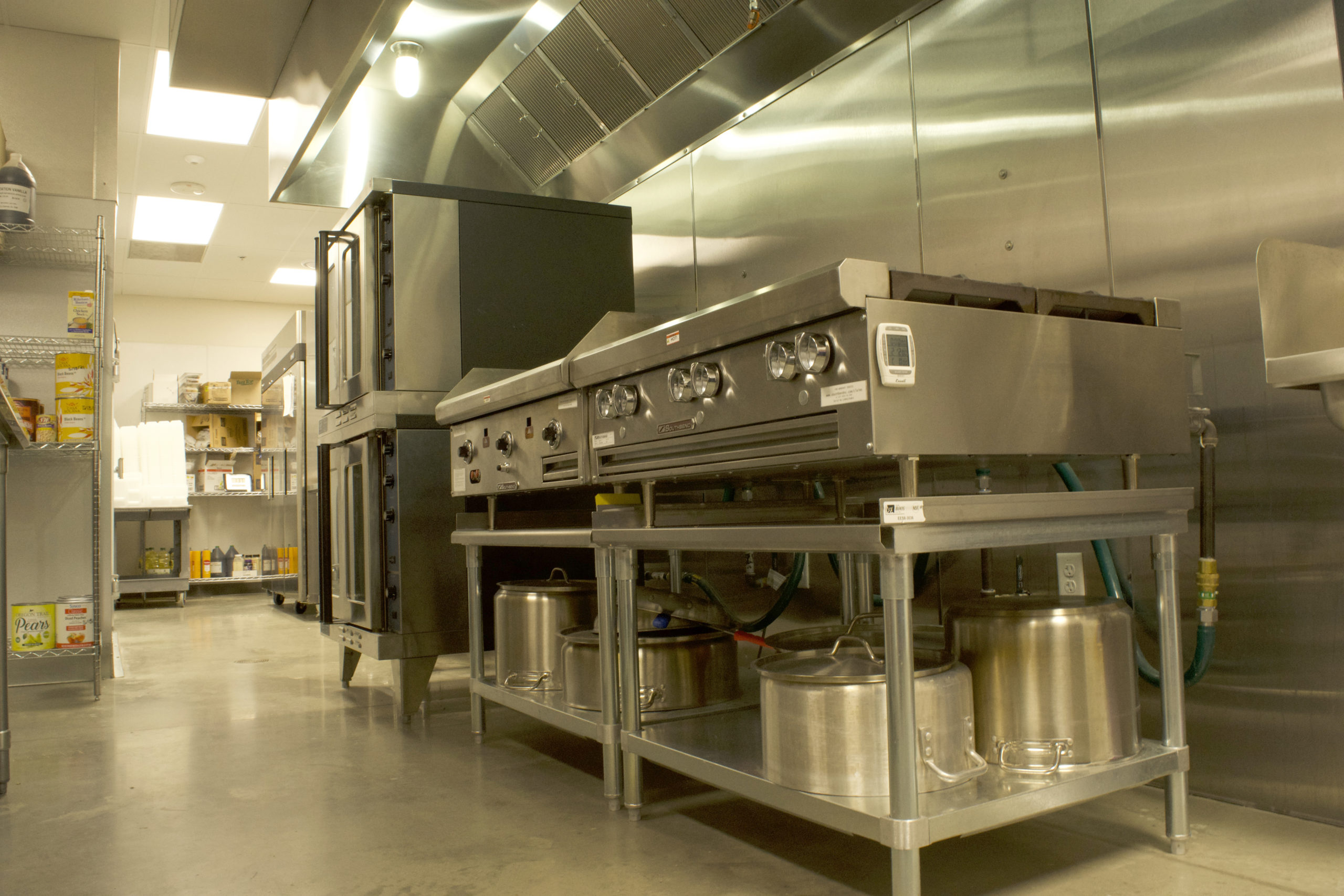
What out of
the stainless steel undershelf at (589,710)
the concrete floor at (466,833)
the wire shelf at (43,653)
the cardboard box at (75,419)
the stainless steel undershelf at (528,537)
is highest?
the cardboard box at (75,419)

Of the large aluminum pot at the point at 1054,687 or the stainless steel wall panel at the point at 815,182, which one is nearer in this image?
the large aluminum pot at the point at 1054,687

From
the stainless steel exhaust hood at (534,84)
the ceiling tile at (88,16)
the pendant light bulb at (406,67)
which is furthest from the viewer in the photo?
the ceiling tile at (88,16)

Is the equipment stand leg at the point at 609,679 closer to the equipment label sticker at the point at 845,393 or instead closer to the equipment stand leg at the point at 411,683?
Result: the equipment label sticker at the point at 845,393

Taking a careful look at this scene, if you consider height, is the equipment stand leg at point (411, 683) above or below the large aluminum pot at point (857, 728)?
below

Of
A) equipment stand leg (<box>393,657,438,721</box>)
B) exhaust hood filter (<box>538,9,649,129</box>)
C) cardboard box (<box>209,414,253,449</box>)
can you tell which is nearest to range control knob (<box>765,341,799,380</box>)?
equipment stand leg (<box>393,657,438,721</box>)

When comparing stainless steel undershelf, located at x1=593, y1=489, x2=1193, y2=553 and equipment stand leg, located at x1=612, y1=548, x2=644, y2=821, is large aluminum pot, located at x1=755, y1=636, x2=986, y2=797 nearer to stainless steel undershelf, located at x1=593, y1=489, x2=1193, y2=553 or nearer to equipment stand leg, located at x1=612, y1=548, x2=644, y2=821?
stainless steel undershelf, located at x1=593, y1=489, x2=1193, y2=553

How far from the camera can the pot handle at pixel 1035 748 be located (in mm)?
1452

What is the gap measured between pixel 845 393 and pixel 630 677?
0.83m

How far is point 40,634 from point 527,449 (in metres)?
2.80

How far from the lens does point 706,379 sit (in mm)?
1586

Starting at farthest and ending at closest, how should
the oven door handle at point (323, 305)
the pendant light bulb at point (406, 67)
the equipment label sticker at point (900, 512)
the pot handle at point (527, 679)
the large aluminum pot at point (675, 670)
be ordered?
the pendant light bulb at point (406, 67)
the oven door handle at point (323, 305)
the pot handle at point (527, 679)
the large aluminum pot at point (675, 670)
the equipment label sticker at point (900, 512)

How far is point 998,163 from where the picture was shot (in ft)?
7.39

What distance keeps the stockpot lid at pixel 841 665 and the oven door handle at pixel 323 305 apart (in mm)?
2224

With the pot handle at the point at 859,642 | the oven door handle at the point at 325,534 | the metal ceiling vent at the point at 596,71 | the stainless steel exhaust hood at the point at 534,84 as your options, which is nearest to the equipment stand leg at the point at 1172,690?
the pot handle at the point at 859,642
